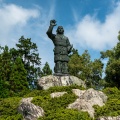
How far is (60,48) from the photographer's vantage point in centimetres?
1966

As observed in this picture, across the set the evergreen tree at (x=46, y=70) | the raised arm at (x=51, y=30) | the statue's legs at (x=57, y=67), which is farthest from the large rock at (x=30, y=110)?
the evergreen tree at (x=46, y=70)

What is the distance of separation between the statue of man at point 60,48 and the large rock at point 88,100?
8.75ft

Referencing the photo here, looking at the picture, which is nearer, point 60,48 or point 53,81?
point 53,81

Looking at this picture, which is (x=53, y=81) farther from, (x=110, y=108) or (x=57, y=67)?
(x=110, y=108)

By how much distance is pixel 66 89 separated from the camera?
56.6 ft

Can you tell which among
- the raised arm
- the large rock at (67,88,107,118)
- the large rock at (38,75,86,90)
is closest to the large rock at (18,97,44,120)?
the large rock at (67,88,107,118)

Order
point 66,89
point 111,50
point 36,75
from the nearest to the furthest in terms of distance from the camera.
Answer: point 66,89, point 111,50, point 36,75

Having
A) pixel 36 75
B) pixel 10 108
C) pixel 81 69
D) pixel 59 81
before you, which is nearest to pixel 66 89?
pixel 59 81

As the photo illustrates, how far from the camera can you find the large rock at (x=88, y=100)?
14688 mm

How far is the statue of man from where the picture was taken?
19312 millimetres

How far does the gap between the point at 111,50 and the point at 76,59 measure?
3866 millimetres

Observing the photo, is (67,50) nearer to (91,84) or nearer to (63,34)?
(63,34)

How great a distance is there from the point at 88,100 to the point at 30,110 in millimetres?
2801

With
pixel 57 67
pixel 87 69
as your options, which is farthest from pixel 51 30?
pixel 87 69
